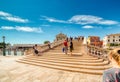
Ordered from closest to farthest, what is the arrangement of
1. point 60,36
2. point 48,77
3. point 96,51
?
point 48,77
point 96,51
point 60,36

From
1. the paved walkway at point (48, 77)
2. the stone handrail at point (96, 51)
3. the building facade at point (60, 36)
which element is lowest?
the paved walkway at point (48, 77)

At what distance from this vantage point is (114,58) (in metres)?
1.84

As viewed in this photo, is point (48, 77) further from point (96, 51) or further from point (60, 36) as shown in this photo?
point (60, 36)

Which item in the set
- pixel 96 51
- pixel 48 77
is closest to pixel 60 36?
pixel 96 51

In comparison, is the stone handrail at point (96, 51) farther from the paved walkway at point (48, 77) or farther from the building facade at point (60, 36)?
the building facade at point (60, 36)

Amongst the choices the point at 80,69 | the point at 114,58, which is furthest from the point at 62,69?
the point at 114,58

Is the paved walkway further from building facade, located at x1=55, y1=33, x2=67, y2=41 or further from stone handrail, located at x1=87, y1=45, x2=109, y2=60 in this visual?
building facade, located at x1=55, y1=33, x2=67, y2=41

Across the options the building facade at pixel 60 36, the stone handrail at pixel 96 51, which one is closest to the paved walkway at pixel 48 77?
the stone handrail at pixel 96 51

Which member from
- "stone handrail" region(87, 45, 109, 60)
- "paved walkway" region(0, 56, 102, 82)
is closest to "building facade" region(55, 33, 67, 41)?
"stone handrail" region(87, 45, 109, 60)

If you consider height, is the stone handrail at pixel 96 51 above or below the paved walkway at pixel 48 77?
above

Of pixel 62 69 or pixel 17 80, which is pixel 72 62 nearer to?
pixel 62 69

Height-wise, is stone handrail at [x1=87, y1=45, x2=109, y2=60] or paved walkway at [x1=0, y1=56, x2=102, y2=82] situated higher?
stone handrail at [x1=87, y1=45, x2=109, y2=60]

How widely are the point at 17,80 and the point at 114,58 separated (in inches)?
302

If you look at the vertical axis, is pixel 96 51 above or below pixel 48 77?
above
